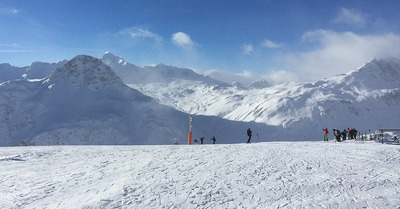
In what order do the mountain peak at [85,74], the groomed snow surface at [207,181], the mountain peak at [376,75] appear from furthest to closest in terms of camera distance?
the mountain peak at [376,75]
the mountain peak at [85,74]
the groomed snow surface at [207,181]

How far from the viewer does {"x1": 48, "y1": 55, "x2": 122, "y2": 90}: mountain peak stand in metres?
96.4

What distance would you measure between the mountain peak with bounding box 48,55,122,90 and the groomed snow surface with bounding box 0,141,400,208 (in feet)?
284

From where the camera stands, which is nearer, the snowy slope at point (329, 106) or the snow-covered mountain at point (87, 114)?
the snow-covered mountain at point (87, 114)

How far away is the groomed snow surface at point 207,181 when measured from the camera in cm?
881

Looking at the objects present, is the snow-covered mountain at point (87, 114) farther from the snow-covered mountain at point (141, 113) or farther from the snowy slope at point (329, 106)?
the snowy slope at point (329, 106)

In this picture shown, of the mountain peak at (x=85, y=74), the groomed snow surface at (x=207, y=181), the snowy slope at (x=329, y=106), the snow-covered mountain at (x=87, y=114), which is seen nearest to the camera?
the groomed snow surface at (x=207, y=181)

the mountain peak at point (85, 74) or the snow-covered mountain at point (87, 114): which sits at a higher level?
the mountain peak at point (85, 74)

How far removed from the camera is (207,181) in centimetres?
1070

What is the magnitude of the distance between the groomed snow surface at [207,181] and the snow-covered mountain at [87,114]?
5989 cm

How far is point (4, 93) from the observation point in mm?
83812

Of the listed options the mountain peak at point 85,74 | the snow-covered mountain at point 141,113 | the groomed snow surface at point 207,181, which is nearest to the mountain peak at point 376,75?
the snow-covered mountain at point 141,113

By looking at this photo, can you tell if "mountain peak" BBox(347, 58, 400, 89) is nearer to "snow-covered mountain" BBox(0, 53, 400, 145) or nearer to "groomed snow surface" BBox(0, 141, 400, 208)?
"snow-covered mountain" BBox(0, 53, 400, 145)

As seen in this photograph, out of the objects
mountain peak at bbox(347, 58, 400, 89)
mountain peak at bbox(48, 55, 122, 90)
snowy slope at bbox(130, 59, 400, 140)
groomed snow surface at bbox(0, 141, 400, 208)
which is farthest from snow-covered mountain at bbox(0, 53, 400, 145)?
groomed snow surface at bbox(0, 141, 400, 208)

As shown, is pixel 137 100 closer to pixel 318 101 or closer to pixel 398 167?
pixel 318 101
